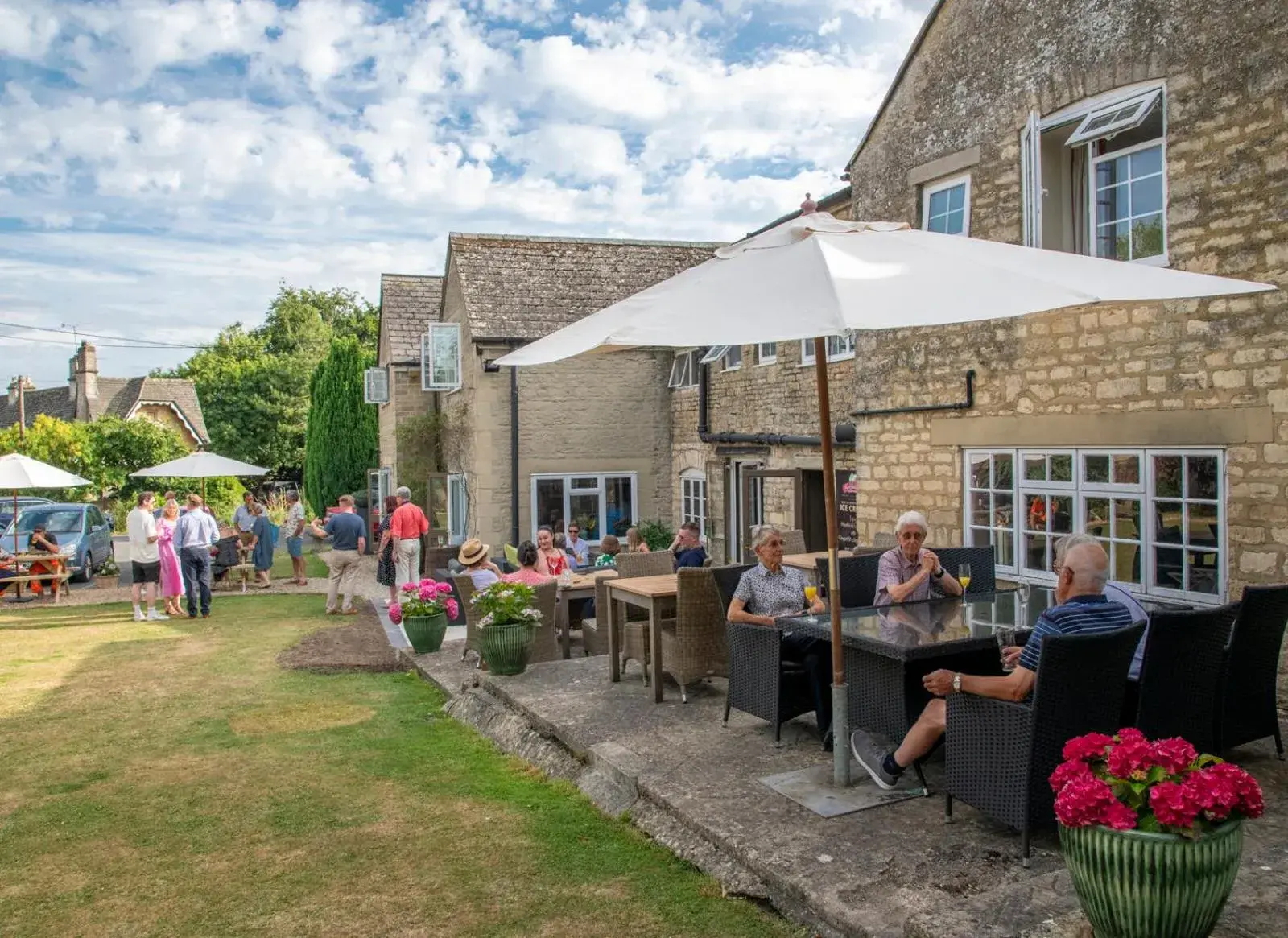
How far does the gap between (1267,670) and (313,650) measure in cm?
929

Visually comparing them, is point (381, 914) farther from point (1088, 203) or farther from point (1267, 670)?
point (1088, 203)

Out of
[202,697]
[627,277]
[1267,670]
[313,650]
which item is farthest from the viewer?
[627,277]

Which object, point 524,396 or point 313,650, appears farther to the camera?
point 524,396

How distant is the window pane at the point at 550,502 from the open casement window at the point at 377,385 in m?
8.01

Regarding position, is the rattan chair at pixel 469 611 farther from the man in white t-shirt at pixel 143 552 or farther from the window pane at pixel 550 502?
the window pane at pixel 550 502

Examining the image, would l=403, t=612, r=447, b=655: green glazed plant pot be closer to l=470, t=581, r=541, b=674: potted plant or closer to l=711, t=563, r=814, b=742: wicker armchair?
l=470, t=581, r=541, b=674: potted plant

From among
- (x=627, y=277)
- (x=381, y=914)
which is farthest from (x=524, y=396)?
(x=381, y=914)

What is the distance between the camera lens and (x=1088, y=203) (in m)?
8.27

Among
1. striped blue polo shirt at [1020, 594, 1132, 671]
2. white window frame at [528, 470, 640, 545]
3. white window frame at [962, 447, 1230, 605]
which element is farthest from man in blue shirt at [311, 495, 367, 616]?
striped blue polo shirt at [1020, 594, 1132, 671]

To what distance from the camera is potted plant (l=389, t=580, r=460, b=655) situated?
33.8 feet

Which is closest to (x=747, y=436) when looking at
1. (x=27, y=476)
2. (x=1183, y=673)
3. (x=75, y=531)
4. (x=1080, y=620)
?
(x=1183, y=673)

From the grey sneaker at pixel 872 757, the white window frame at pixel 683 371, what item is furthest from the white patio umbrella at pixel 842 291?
the white window frame at pixel 683 371

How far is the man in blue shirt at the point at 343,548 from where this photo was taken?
14180 mm

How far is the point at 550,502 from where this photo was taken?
61.0 ft
